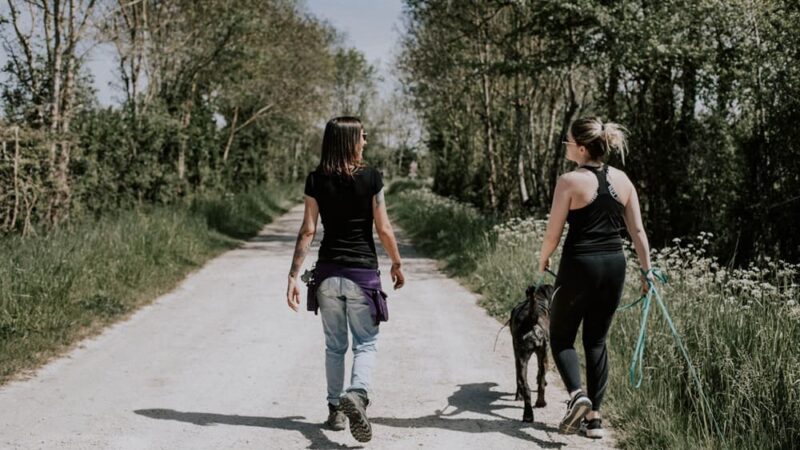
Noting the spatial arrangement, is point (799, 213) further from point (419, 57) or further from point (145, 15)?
point (419, 57)

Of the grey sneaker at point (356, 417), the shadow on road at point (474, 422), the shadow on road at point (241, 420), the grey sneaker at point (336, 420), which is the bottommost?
the shadow on road at point (474, 422)

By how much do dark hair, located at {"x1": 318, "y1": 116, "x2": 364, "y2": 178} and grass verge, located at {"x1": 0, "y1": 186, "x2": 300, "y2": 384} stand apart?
337 cm

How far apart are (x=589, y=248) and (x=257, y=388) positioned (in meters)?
3.03

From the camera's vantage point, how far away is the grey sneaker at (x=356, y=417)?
4477mm

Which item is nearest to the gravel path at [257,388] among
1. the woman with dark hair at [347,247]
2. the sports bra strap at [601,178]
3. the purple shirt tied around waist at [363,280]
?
the woman with dark hair at [347,247]

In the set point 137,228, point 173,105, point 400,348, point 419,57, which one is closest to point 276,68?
point 419,57

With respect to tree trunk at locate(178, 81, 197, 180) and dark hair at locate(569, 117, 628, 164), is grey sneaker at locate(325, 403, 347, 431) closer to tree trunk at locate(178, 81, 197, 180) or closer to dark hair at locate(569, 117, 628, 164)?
dark hair at locate(569, 117, 628, 164)

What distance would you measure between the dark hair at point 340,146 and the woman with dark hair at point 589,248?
4.30 feet

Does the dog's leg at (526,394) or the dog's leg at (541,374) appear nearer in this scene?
the dog's leg at (526,394)

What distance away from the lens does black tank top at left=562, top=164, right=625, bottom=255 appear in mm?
4496

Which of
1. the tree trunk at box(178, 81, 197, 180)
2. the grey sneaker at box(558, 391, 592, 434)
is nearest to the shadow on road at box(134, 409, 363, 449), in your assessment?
the grey sneaker at box(558, 391, 592, 434)

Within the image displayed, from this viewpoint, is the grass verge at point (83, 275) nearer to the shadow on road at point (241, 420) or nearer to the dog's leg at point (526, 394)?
the shadow on road at point (241, 420)

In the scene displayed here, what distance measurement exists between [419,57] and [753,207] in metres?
16.7

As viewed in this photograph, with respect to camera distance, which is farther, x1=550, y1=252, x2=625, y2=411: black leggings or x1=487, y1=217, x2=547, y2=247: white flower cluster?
x1=487, y1=217, x2=547, y2=247: white flower cluster
